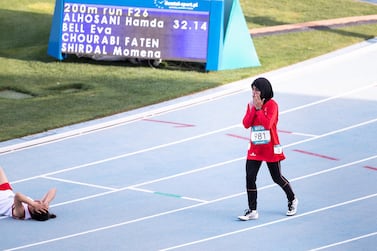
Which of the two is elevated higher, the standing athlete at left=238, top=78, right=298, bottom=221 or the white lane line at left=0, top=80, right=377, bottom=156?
the standing athlete at left=238, top=78, right=298, bottom=221

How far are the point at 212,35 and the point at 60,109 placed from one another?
4.44m

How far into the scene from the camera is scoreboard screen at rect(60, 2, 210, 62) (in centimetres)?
2278

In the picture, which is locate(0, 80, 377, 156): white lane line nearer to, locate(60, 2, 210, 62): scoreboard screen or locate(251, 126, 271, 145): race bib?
locate(60, 2, 210, 62): scoreboard screen

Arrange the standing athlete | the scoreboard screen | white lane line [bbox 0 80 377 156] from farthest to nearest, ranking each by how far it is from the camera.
A: the scoreboard screen
white lane line [bbox 0 80 377 156]
the standing athlete

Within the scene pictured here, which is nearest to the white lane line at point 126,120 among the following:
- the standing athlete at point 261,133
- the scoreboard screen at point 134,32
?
the scoreboard screen at point 134,32

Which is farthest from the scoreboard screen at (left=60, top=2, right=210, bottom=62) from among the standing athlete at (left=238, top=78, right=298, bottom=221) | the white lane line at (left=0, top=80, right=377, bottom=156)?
the standing athlete at (left=238, top=78, right=298, bottom=221)

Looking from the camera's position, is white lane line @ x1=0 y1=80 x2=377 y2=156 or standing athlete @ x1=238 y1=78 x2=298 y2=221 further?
white lane line @ x1=0 y1=80 x2=377 y2=156

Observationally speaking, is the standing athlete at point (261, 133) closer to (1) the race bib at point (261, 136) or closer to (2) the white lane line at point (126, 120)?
(1) the race bib at point (261, 136)

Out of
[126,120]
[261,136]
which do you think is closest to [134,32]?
[126,120]

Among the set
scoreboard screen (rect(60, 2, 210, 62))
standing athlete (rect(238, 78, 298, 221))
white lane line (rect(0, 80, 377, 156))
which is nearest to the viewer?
standing athlete (rect(238, 78, 298, 221))

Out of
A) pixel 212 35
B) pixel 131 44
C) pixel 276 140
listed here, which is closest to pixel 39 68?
pixel 131 44

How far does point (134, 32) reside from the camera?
2320 centimetres

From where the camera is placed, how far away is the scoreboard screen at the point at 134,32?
74.7ft

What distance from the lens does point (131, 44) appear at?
23.2 m
